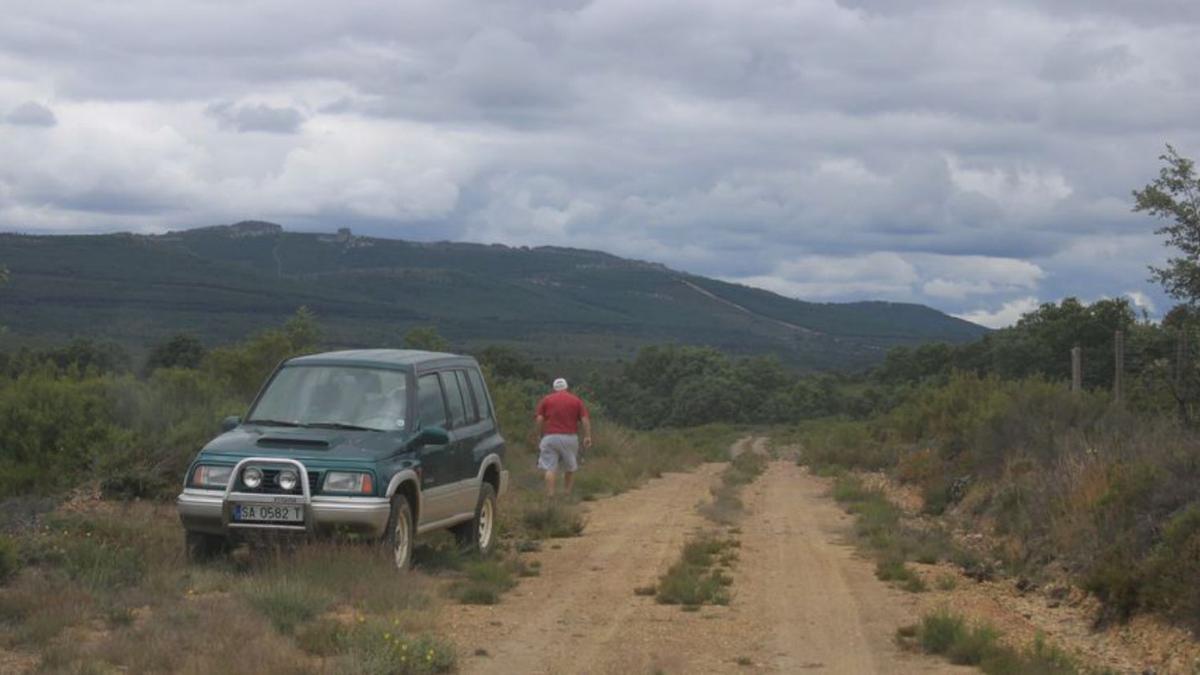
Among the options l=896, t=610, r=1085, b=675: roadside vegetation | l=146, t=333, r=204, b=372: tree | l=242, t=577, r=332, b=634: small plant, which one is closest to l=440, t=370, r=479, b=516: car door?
l=242, t=577, r=332, b=634: small plant

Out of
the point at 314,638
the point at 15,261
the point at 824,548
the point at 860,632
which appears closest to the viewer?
the point at 314,638

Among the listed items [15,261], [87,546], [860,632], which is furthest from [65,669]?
[15,261]

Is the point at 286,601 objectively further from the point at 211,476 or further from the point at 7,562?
the point at 7,562

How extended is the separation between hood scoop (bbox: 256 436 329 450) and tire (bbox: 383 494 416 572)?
2.50 ft

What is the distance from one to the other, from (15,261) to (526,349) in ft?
117

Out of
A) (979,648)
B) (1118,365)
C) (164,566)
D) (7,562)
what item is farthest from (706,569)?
(1118,365)

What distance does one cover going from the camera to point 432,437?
12.4 metres

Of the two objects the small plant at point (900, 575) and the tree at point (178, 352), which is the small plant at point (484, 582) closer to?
the small plant at point (900, 575)

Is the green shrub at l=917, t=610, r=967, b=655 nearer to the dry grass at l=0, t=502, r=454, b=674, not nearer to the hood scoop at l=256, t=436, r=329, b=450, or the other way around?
the dry grass at l=0, t=502, r=454, b=674

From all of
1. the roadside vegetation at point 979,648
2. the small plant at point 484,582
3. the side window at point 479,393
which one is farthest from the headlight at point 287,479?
the roadside vegetation at point 979,648

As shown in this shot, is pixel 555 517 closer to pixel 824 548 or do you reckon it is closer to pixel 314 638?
pixel 824 548

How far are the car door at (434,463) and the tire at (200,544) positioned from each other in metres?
1.75

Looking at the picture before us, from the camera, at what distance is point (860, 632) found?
10.4m

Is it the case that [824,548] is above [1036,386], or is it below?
below
